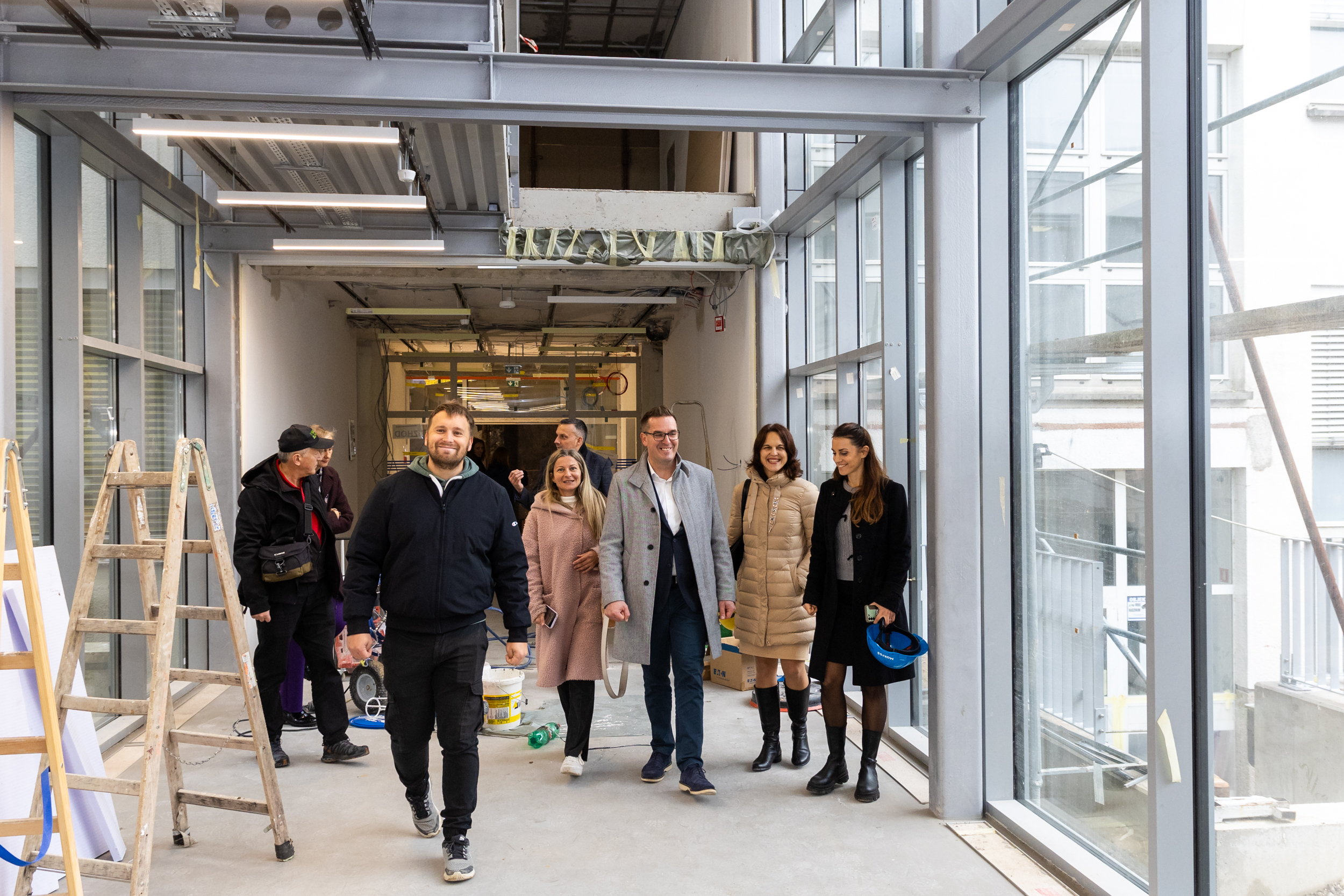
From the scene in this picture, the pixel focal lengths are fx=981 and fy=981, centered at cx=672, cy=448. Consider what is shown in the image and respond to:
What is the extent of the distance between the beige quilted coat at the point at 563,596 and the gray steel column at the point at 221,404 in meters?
3.07

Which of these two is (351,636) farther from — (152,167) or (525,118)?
(152,167)

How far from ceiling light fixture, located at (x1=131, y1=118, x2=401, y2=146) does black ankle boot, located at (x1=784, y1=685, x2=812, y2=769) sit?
2906 mm

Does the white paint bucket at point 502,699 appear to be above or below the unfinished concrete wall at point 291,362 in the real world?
below

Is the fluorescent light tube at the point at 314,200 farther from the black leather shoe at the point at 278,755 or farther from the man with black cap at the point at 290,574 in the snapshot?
the black leather shoe at the point at 278,755

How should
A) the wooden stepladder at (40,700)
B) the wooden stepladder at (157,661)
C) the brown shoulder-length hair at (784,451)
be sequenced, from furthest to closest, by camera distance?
1. the brown shoulder-length hair at (784,451)
2. the wooden stepladder at (157,661)
3. the wooden stepladder at (40,700)

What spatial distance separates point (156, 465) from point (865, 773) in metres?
4.49

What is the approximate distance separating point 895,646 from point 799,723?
32.0 inches

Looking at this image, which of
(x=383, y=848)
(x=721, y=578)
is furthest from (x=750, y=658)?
(x=383, y=848)

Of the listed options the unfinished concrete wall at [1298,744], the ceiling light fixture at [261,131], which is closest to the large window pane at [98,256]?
the ceiling light fixture at [261,131]

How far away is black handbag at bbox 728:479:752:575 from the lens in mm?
4406

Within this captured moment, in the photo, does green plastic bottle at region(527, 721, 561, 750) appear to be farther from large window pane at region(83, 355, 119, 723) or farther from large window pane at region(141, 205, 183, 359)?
large window pane at region(141, 205, 183, 359)

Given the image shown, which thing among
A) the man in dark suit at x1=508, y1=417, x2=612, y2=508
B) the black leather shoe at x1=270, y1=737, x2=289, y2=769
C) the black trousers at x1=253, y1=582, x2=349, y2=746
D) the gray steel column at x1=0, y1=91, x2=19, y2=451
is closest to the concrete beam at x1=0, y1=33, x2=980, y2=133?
the gray steel column at x1=0, y1=91, x2=19, y2=451

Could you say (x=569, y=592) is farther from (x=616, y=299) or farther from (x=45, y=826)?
(x=616, y=299)

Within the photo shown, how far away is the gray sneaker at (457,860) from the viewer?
320 cm
